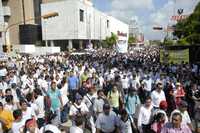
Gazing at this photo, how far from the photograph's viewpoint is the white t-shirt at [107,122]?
766 centimetres

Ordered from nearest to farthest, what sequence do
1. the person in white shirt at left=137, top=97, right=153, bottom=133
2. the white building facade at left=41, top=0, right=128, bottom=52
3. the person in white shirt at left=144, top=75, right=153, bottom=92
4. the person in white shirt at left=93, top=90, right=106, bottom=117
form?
1. the person in white shirt at left=137, top=97, right=153, bottom=133
2. the person in white shirt at left=93, top=90, right=106, bottom=117
3. the person in white shirt at left=144, top=75, right=153, bottom=92
4. the white building facade at left=41, top=0, right=128, bottom=52

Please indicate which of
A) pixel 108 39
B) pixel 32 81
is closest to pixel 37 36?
pixel 108 39

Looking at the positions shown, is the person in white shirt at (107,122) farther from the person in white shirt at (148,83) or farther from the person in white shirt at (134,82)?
the person in white shirt at (134,82)

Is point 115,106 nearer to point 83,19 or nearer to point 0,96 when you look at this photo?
point 0,96

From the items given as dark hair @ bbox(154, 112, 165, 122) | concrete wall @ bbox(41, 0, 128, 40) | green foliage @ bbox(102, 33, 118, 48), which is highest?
concrete wall @ bbox(41, 0, 128, 40)

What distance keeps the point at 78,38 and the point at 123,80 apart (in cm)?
8724

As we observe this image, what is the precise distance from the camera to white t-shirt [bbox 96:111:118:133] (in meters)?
7.66

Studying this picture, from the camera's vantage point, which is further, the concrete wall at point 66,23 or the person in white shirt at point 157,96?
the concrete wall at point 66,23

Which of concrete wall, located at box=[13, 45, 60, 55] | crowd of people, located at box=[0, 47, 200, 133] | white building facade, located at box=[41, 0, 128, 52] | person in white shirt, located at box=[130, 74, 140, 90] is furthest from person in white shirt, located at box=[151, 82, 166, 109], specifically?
white building facade, located at box=[41, 0, 128, 52]

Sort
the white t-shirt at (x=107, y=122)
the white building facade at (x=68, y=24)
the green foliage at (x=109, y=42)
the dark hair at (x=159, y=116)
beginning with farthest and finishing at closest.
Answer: the green foliage at (x=109, y=42)
the white building facade at (x=68, y=24)
the white t-shirt at (x=107, y=122)
the dark hair at (x=159, y=116)

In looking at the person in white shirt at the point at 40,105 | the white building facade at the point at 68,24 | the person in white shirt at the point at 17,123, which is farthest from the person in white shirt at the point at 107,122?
the white building facade at the point at 68,24

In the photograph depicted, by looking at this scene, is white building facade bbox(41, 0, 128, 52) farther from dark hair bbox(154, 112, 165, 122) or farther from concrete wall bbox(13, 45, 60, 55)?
dark hair bbox(154, 112, 165, 122)

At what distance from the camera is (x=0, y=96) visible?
11.5 m

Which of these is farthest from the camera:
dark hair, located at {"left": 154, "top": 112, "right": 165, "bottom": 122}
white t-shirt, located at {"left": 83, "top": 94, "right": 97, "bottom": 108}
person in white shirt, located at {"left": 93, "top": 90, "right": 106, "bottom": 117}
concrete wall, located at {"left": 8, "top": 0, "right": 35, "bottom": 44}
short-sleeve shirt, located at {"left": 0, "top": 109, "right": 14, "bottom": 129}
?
concrete wall, located at {"left": 8, "top": 0, "right": 35, "bottom": 44}
